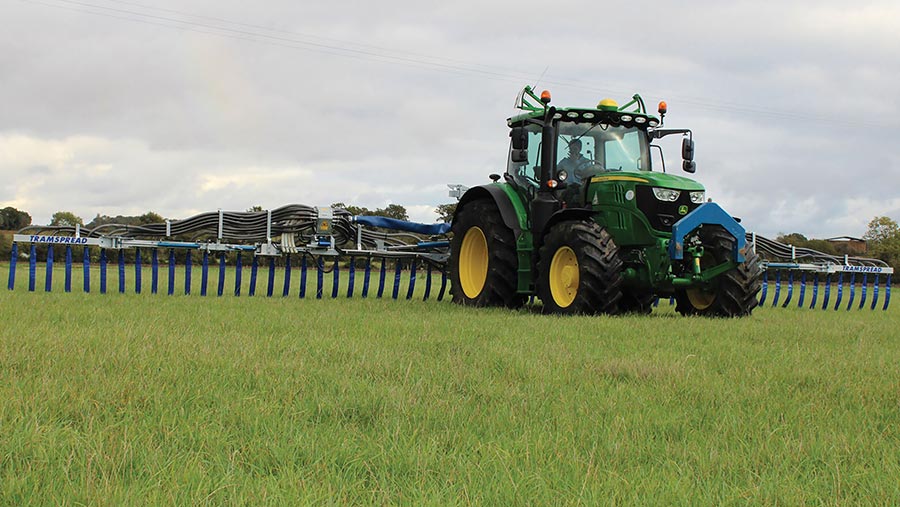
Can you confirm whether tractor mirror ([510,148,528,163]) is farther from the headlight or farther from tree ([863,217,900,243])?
tree ([863,217,900,243])

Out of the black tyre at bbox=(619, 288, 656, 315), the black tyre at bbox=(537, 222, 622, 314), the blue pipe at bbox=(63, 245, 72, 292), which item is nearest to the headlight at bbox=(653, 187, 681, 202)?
the black tyre at bbox=(537, 222, 622, 314)

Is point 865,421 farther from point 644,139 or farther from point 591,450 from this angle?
point 644,139

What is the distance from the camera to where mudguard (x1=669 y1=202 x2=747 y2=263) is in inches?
337

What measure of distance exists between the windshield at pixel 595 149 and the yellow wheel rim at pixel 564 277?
3.72 ft

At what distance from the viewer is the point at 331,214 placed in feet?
38.3

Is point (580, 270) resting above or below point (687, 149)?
below

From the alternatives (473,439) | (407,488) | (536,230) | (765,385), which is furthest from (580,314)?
(407,488)

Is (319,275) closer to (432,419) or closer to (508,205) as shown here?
(508,205)

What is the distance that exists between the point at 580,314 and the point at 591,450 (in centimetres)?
558

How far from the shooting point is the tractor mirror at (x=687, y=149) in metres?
10.1

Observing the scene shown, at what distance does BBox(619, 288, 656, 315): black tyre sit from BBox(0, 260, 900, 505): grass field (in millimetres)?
3231

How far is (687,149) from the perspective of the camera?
10.1 m

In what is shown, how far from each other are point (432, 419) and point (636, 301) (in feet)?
21.8

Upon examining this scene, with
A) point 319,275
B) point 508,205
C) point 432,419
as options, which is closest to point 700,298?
point 508,205
